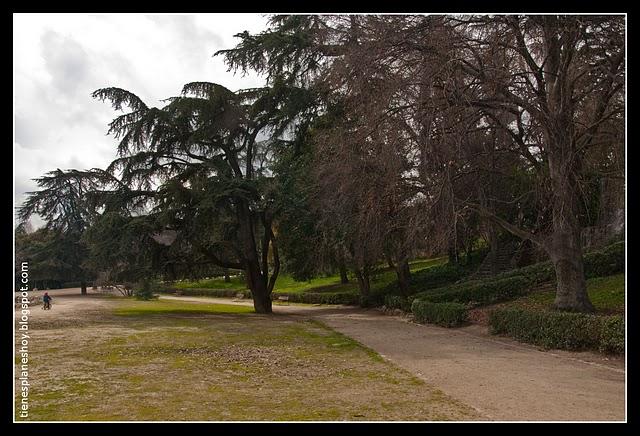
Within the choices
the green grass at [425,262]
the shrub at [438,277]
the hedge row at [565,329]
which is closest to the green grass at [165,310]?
the shrub at [438,277]

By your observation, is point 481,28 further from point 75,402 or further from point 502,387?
point 75,402

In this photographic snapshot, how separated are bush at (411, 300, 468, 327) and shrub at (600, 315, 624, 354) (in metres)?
7.30

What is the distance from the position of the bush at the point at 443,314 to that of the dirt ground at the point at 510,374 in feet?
5.16

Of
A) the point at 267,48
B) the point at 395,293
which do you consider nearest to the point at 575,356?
the point at 267,48

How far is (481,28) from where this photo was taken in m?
13.2

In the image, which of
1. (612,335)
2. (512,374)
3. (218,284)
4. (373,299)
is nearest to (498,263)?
(373,299)

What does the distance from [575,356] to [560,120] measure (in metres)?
5.55

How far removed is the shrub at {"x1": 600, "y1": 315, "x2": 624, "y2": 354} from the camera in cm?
1081

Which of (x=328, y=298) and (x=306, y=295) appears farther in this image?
(x=306, y=295)

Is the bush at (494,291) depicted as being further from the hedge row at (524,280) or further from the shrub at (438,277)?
the shrub at (438,277)

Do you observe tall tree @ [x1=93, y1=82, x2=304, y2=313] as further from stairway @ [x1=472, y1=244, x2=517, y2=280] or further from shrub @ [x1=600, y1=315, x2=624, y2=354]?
shrub @ [x1=600, y1=315, x2=624, y2=354]

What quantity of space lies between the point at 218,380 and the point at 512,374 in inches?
209

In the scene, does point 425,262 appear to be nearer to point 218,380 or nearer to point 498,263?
point 498,263

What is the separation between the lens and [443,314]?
19062mm
